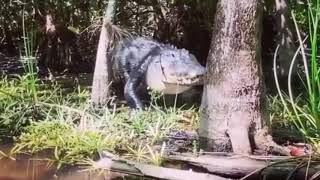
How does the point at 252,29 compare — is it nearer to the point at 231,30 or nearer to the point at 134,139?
the point at 231,30

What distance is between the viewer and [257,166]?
2785mm

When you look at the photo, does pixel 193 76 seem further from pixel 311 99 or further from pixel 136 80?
pixel 311 99

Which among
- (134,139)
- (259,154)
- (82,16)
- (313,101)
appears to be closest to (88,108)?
(134,139)

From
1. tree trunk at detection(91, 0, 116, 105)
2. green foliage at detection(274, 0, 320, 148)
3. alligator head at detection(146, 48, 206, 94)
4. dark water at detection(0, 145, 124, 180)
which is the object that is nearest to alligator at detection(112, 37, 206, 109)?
alligator head at detection(146, 48, 206, 94)

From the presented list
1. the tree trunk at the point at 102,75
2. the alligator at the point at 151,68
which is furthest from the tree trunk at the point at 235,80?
the tree trunk at the point at 102,75

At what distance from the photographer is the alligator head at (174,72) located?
13.8ft

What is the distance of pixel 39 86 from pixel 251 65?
245 centimetres

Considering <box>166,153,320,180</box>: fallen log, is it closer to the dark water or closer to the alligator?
the dark water

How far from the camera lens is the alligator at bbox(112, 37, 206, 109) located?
14.0 feet

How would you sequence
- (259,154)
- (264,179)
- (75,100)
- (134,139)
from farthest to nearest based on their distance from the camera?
(75,100) < (134,139) < (259,154) < (264,179)

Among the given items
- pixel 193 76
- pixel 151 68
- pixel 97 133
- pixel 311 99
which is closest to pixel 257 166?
pixel 311 99

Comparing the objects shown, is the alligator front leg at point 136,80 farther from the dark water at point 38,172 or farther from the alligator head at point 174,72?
the dark water at point 38,172

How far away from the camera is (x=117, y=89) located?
4.91 meters

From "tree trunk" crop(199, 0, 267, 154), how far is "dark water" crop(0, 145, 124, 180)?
0.61 meters
